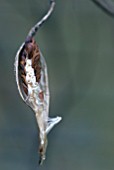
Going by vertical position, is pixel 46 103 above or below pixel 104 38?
below

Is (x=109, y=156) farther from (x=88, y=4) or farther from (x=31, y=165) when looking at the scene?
(x=88, y=4)

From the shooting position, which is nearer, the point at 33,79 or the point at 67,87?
the point at 33,79

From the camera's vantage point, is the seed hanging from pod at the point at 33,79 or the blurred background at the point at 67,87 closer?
the seed hanging from pod at the point at 33,79

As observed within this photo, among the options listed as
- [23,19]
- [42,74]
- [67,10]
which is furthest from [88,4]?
[42,74]

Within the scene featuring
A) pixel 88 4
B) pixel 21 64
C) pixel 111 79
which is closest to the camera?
pixel 21 64

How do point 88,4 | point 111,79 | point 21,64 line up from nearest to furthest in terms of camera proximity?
point 21,64
point 88,4
point 111,79

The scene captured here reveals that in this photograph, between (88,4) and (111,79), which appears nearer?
(88,4)

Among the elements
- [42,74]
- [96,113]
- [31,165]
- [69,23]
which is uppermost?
[69,23]

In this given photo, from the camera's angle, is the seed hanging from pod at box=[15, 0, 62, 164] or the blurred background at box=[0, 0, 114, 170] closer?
the seed hanging from pod at box=[15, 0, 62, 164]
